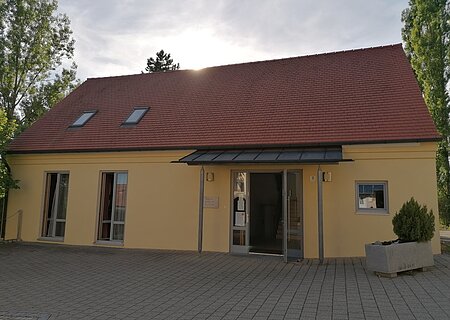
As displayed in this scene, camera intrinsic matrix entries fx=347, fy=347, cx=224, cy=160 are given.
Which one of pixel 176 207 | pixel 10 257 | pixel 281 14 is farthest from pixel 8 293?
pixel 281 14

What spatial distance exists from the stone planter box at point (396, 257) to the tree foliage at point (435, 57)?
13716mm

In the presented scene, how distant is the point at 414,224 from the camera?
23.9 ft

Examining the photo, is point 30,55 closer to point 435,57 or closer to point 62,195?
point 62,195

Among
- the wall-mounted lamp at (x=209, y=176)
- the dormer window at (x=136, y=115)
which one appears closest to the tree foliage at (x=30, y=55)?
the dormer window at (x=136, y=115)

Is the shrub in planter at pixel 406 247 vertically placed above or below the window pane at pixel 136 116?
below

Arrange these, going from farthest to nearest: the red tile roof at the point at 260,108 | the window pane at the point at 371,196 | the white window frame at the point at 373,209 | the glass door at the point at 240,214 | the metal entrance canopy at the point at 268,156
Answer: the glass door at the point at 240,214 → the red tile roof at the point at 260,108 → the window pane at the point at 371,196 → the white window frame at the point at 373,209 → the metal entrance canopy at the point at 268,156

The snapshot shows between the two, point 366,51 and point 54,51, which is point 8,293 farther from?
point 54,51

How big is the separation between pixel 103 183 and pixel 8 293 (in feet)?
19.0

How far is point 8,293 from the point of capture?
631cm

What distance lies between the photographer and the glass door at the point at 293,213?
9203 mm

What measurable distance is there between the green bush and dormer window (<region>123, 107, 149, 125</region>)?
9.05m

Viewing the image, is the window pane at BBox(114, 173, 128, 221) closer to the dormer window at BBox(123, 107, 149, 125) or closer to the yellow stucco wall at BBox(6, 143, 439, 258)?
the yellow stucco wall at BBox(6, 143, 439, 258)

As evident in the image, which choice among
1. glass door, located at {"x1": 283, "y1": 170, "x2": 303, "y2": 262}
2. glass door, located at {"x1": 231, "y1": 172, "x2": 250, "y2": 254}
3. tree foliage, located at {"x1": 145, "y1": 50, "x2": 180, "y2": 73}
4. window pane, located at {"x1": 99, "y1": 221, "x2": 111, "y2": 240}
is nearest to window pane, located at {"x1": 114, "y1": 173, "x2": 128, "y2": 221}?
window pane, located at {"x1": 99, "y1": 221, "x2": 111, "y2": 240}

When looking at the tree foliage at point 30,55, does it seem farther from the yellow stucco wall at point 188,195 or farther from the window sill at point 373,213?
the window sill at point 373,213
